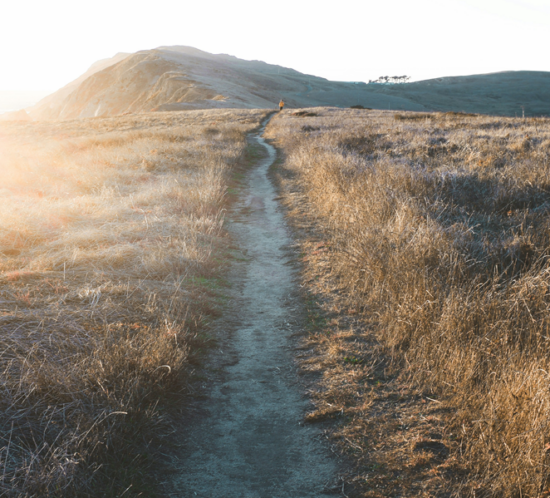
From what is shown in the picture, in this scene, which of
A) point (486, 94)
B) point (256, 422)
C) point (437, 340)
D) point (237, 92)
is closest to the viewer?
point (256, 422)

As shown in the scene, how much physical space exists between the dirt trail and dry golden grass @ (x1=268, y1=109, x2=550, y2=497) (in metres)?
0.30

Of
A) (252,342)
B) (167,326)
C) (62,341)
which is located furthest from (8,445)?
(252,342)

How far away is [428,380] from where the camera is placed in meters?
3.31

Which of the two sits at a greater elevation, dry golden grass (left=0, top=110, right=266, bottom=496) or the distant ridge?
the distant ridge

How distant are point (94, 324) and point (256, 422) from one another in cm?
196

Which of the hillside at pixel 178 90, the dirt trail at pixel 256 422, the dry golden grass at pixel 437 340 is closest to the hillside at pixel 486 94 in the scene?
the hillside at pixel 178 90

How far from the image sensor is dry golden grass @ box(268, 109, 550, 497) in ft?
7.98

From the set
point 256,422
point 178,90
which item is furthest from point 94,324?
point 178,90

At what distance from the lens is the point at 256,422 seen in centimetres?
319

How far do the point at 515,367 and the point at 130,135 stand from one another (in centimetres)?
2347

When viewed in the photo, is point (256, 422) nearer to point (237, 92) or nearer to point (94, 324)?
point (94, 324)

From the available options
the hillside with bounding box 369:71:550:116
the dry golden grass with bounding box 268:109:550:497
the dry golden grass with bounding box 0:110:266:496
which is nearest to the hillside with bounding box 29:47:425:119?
the hillside with bounding box 369:71:550:116

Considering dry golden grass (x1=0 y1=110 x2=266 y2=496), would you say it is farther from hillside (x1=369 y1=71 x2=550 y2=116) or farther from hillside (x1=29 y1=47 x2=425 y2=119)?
hillside (x1=369 y1=71 x2=550 y2=116)

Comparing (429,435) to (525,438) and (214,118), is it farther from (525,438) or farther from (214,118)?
(214,118)
